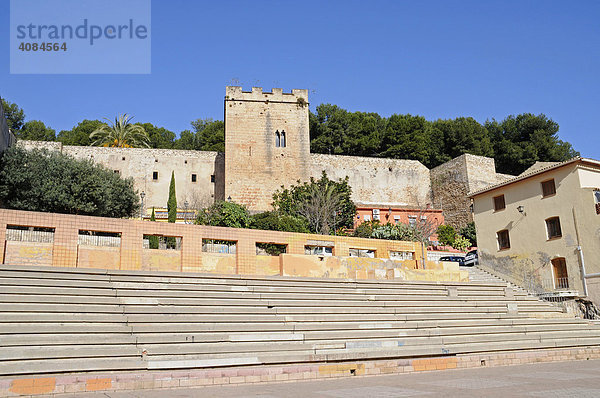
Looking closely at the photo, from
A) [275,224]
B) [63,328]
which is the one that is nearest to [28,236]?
[63,328]

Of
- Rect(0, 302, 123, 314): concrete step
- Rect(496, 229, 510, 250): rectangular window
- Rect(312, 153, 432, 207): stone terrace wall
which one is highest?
Rect(312, 153, 432, 207): stone terrace wall

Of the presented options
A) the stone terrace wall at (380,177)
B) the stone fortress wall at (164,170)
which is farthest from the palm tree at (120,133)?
the stone terrace wall at (380,177)

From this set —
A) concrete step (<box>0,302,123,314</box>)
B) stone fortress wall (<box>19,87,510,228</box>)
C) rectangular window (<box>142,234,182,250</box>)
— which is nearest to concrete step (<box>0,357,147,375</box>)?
concrete step (<box>0,302,123,314</box>)

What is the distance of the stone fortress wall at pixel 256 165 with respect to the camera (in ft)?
112

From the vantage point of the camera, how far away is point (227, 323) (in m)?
9.52

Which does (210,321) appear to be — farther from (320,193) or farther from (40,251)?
(320,193)

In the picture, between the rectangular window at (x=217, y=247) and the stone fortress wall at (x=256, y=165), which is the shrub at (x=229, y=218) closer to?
the rectangular window at (x=217, y=247)

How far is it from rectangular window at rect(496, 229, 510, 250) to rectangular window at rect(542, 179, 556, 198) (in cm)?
248

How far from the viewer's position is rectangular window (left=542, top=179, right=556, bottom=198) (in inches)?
818

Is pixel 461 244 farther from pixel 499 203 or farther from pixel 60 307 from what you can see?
pixel 60 307

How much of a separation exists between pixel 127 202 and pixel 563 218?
18.4 meters

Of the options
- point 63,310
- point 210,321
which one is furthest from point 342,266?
point 63,310

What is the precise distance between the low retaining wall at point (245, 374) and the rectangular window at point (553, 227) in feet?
32.4

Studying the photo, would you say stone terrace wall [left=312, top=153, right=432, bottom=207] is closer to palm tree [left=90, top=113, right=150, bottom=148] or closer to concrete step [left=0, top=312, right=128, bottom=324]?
palm tree [left=90, top=113, right=150, bottom=148]
